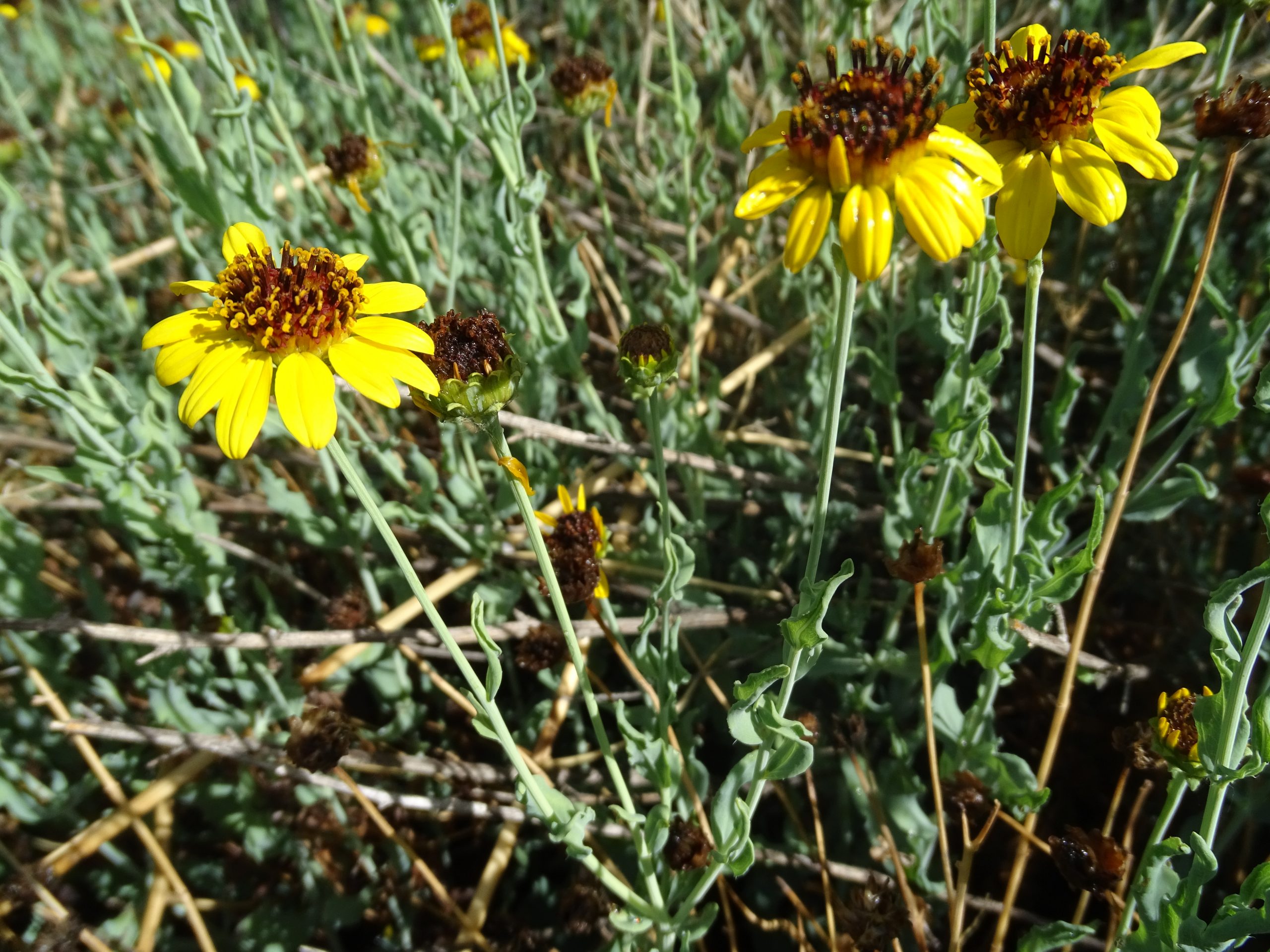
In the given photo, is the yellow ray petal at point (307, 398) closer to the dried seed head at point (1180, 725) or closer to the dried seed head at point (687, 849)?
the dried seed head at point (687, 849)

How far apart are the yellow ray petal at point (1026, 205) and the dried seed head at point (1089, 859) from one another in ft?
3.40

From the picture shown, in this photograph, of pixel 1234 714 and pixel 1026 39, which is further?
pixel 1026 39

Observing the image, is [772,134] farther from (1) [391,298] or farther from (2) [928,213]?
(1) [391,298]

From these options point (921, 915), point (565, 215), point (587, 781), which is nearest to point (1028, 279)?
point (921, 915)

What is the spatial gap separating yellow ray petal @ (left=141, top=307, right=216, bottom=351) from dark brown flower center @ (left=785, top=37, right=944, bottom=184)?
37.1 inches

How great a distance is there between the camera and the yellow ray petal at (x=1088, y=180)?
120 centimetres

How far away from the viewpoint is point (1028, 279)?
51.3 inches

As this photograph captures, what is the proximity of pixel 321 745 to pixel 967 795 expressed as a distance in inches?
51.0

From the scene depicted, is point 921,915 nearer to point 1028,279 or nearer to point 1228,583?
point 1228,583

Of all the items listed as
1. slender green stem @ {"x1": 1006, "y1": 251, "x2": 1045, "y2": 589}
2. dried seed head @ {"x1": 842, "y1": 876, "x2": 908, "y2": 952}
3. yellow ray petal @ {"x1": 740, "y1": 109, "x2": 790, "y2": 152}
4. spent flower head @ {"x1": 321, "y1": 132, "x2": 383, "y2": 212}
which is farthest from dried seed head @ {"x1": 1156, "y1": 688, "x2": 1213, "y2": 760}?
spent flower head @ {"x1": 321, "y1": 132, "x2": 383, "y2": 212}

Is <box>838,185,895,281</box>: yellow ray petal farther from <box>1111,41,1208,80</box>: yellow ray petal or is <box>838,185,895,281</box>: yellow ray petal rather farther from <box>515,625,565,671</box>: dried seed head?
<box>515,625,565,671</box>: dried seed head

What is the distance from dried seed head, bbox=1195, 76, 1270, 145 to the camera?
4.88 ft

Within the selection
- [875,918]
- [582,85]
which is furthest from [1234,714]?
[582,85]

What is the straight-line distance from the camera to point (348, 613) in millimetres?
2061
